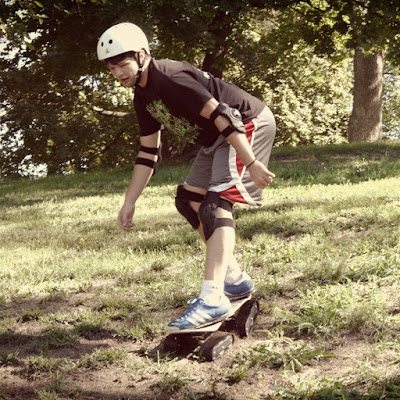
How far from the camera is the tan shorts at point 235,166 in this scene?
3.56 m

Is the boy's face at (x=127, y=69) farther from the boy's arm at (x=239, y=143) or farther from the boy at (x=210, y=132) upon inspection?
the boy's arm at (x=239, y=143)

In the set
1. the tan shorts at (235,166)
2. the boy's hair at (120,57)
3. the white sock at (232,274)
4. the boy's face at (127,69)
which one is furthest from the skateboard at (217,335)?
the boy's hair at (120,57)

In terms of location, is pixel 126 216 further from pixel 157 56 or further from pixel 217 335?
pixel 157 56

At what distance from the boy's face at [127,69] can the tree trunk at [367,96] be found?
45.2 feet

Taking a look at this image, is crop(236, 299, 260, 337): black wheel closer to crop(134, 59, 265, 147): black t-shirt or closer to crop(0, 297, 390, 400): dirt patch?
crop(0, 297, 390, 400): dirt patch

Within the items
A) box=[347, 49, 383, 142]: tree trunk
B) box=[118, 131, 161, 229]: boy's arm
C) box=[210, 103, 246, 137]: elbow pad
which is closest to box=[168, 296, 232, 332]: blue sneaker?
box=[118, 131, 161, 229]: boy's arm

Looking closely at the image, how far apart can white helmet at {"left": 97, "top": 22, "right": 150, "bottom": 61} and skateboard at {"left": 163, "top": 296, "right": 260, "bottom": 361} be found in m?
1.73

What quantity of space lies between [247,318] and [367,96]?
13834 mm

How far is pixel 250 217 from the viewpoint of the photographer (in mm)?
6668

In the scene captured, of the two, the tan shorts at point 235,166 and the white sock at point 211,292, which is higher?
the tan shorts at point 235,166

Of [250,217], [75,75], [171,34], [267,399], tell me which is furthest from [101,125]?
[267,399]

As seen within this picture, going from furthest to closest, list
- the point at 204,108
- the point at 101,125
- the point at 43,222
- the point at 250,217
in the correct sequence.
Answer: the point at 101,125 → the point at 43,222 → the point at 250,217 → the point at 204,108

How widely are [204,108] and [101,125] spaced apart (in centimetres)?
1927

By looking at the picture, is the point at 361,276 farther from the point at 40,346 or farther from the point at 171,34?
the point at 171,34
